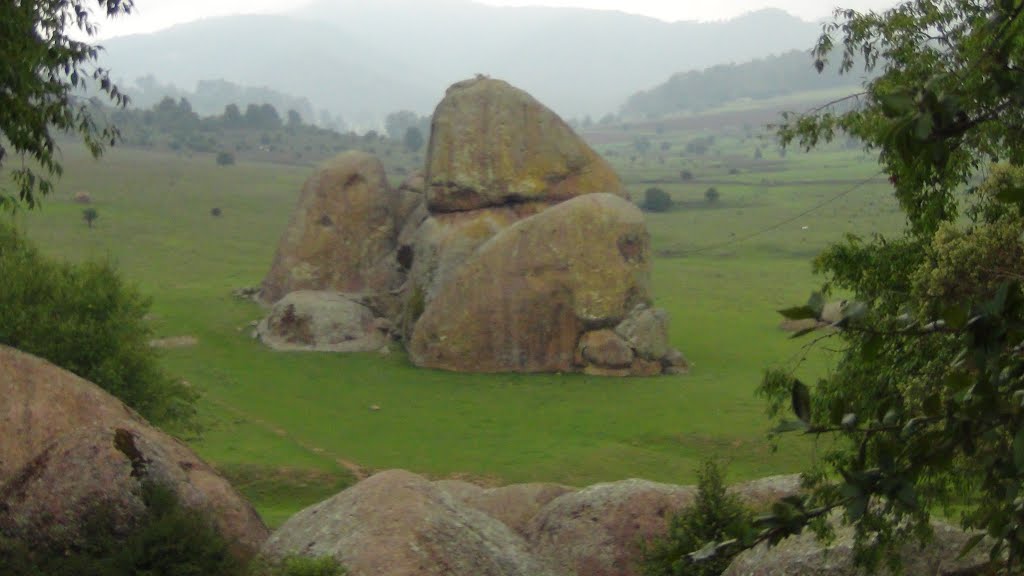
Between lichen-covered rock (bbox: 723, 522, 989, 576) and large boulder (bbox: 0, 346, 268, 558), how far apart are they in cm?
567

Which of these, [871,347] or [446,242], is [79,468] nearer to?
[871,347]

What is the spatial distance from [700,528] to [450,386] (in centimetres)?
1948

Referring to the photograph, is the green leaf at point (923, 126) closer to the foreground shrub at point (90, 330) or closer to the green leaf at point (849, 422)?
the green leaf at point (849, 422)

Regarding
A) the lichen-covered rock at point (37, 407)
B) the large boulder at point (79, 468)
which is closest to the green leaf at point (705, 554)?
the large boulder at point (79, 468)

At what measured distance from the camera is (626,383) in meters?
33.1

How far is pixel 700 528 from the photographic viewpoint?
14133 mm

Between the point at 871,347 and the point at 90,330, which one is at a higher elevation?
the point at 871,347

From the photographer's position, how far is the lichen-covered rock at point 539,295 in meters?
35.0

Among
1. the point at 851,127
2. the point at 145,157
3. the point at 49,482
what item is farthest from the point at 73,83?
the point at 145,157

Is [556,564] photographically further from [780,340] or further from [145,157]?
[145,157]

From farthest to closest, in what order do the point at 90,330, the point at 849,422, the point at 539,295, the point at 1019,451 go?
the point at 539,295
the point at 90,330
the point at 849,422
the point at 1019,451

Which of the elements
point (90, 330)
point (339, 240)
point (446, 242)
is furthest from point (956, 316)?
point (339, 240)

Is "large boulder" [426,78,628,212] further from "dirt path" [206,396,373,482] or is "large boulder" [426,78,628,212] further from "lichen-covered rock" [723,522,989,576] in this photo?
"lichen-covered rock" [723,522,989,576]

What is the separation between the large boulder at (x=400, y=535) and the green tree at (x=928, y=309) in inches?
144
